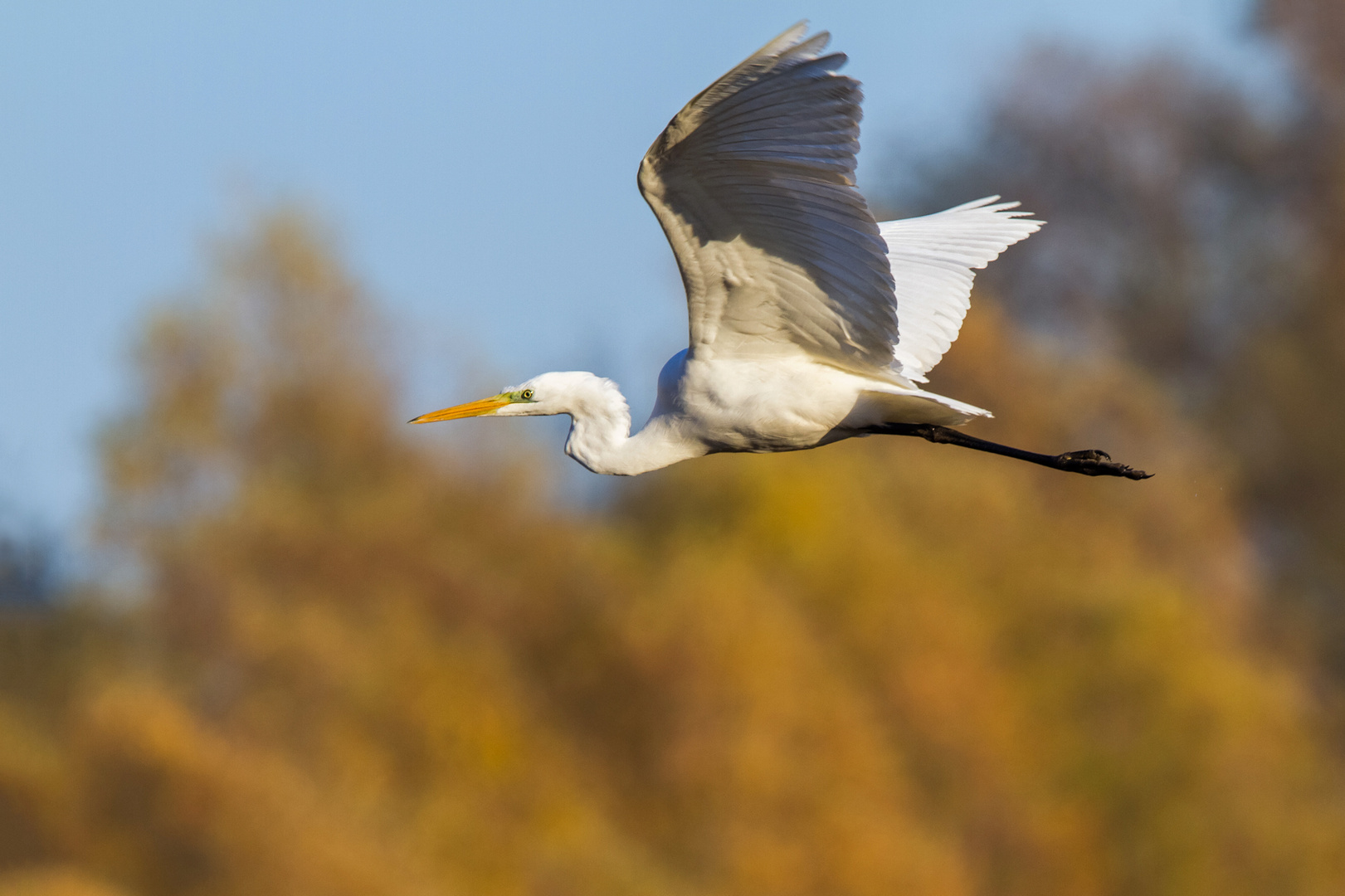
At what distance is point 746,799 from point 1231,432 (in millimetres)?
21464

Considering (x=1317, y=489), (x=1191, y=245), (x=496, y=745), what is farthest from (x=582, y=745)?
(x=1191, y=245)

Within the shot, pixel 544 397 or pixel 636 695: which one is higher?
pixel 636 695

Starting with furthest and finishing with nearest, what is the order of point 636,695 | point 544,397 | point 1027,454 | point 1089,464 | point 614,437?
point 636,695, point 1089,464, point 1027,454, point 544,397, point 614,437

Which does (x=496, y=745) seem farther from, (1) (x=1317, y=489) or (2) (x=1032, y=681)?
(1) (x=1317, y=489)

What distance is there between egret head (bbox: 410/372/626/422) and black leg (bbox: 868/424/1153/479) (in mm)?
992

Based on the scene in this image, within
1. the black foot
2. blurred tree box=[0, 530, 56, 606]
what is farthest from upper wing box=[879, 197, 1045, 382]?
blurred tree box=[0, 530, 56, 606]

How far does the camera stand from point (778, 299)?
618 centimetres

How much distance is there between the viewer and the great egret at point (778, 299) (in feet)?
17.7

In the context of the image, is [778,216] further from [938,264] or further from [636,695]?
[636,695]

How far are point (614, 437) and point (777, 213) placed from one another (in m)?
1.21

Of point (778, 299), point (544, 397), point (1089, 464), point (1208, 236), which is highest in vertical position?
point (1208, 236)

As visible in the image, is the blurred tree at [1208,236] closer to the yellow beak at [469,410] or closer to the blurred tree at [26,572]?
the blurred tree at [26,572]

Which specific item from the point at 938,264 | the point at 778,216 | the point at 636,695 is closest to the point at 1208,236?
the point at 636,695

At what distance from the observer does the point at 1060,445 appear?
25.8 metres
